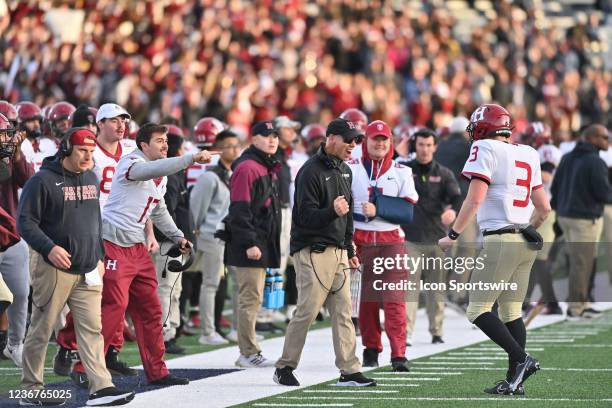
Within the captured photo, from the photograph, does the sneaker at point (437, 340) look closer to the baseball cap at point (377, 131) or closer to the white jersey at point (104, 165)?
the baseball cap at point (377, 131)

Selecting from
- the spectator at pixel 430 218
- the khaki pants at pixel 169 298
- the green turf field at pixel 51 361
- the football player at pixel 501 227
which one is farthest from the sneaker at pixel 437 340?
the football player at pixel 501 227

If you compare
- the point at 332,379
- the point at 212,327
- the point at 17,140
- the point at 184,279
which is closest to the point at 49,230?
the point at 17,140

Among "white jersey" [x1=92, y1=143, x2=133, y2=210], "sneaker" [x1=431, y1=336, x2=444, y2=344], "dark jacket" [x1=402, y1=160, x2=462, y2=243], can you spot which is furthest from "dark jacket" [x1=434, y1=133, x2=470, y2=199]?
"white jersey" [x1=92, y1=143, x2=133, y2=210]

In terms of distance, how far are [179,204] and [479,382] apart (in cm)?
348

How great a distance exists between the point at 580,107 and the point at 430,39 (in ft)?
13.1

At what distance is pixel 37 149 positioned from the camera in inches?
A: 496

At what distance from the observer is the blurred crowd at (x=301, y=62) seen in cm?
2344

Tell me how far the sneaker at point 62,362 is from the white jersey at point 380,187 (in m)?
2.35

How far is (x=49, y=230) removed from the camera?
910 cm

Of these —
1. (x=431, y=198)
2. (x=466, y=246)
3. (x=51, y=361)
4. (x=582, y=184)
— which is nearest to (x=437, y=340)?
(x=431, y=198)

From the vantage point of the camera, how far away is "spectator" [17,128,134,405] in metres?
9.07

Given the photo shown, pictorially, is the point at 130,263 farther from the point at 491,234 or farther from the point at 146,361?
the point at 491,234

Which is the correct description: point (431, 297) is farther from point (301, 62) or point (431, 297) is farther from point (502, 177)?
point (301, 62)

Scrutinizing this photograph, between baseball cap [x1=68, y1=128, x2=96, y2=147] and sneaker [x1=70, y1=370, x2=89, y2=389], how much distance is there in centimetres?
183
